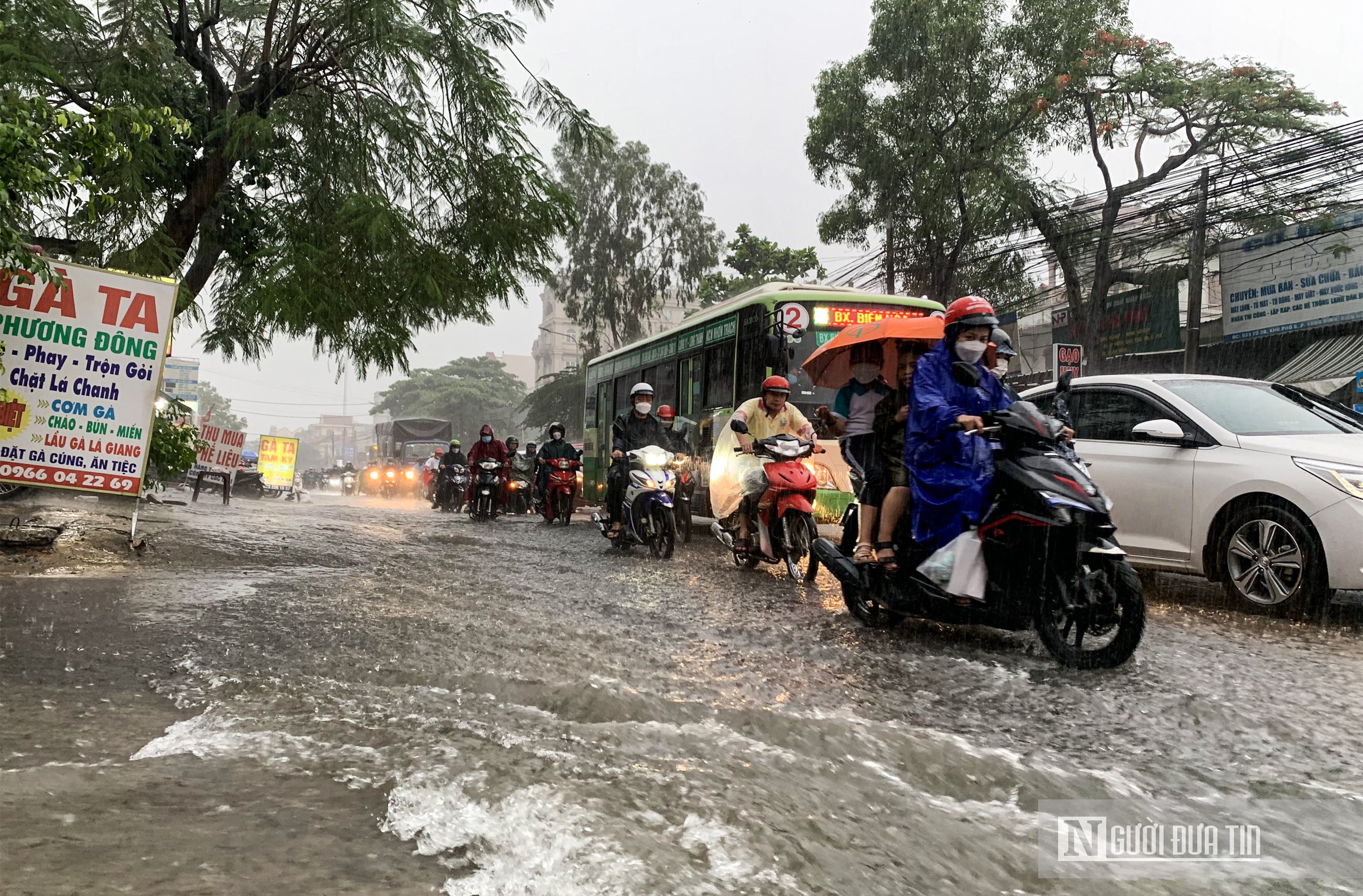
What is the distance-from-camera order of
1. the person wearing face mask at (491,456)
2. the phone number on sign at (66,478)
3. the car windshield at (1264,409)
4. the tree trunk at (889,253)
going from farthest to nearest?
the tree trunk at (889,253), the person wearing face mask at (491,456), the phone number on sign at (66,478), the car windshield at (1264,409)

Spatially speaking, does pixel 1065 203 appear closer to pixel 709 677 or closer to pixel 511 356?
pixel 709 677

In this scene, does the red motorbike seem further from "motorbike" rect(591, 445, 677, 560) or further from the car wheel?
the car wheel

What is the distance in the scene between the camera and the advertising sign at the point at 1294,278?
1845cm

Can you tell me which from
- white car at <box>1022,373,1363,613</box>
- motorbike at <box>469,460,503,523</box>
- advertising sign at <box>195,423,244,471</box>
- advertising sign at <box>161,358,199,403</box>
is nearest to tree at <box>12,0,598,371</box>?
white car at <box>1022,373,1363,613</box>

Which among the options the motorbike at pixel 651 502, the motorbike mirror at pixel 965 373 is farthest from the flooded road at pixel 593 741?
the motorbike at pixel 651 502

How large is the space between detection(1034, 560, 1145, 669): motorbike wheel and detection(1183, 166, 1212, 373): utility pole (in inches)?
645

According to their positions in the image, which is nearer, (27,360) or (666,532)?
(27,360)

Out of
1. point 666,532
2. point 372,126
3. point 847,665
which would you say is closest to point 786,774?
point 847,665

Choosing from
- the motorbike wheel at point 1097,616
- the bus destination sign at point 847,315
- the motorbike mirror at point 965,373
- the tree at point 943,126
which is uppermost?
the tree at point 943,126

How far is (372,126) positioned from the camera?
9391mm

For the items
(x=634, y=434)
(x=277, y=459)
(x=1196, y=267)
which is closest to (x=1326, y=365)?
(x=1196, y=267)

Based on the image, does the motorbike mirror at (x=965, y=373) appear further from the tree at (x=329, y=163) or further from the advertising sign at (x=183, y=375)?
the advertising sign at (x=183, y=375)

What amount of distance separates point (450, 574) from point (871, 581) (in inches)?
139

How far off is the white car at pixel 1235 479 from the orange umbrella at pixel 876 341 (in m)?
1.17
